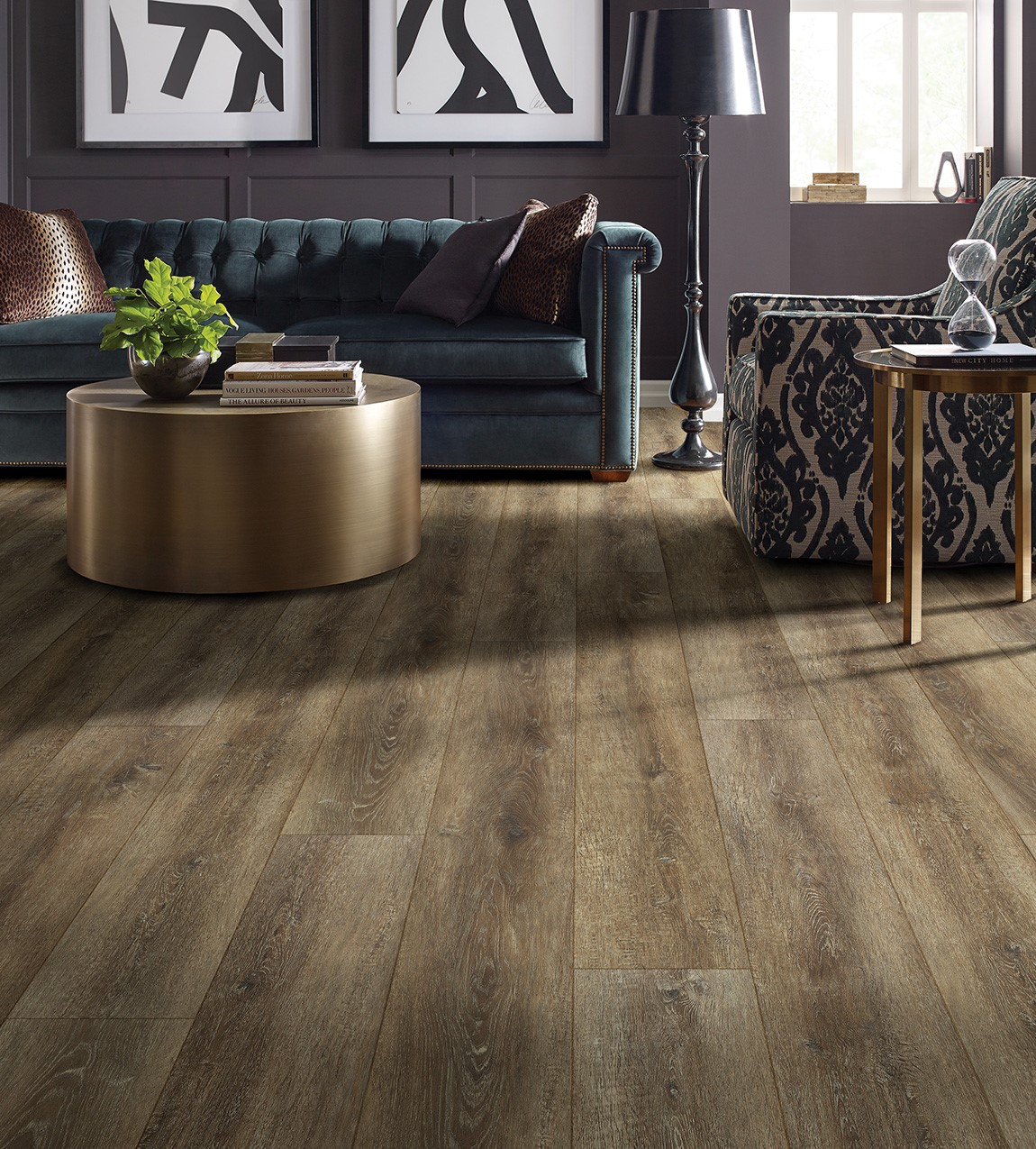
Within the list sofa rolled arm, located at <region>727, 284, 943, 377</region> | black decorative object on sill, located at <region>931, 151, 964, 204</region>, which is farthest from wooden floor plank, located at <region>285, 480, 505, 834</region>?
black decorative object on sill, located at <region>931, 151, 964, 204</region>

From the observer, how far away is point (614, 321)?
4223 mm

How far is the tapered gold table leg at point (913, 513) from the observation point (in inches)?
99.7

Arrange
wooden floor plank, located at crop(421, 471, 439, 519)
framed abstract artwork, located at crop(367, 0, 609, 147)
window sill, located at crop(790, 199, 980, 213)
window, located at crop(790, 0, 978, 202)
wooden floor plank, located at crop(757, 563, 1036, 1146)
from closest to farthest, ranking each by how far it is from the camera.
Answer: wooden floor plank, located at crop(757, 563, 1036, 1146), wooden floor plank, located at crop(421, 471, 439, 519), framed abstract artwork, located at crop(367, 0, 609, 147), window sill, located at crop(790, 199, 980, 213), window, located at crop(790, 0, 978, 202)

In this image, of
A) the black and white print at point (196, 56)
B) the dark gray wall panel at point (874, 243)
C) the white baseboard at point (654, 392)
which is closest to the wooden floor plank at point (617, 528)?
the white baseboard at point (654, 392)

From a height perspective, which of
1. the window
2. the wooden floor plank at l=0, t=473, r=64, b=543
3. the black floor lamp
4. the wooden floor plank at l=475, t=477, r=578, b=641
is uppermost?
the window

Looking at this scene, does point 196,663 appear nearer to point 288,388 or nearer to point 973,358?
point 288,388

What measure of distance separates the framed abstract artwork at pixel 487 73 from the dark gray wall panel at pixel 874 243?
107 cm

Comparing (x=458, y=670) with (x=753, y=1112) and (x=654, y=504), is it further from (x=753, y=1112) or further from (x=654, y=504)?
(x=654, y=504)

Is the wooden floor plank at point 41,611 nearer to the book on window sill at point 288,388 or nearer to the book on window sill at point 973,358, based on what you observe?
the book on window sill at point 288,388

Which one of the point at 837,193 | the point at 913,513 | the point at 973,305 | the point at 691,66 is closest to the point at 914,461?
the point at 913,513

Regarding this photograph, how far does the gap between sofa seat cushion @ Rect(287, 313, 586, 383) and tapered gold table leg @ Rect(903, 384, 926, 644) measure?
1.78 m

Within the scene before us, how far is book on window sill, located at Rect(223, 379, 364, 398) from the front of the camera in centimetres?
299

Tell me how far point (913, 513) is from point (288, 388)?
1.42 m

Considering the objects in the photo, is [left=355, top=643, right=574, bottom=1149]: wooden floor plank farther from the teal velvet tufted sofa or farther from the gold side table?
the teal velvet tufted sofa
